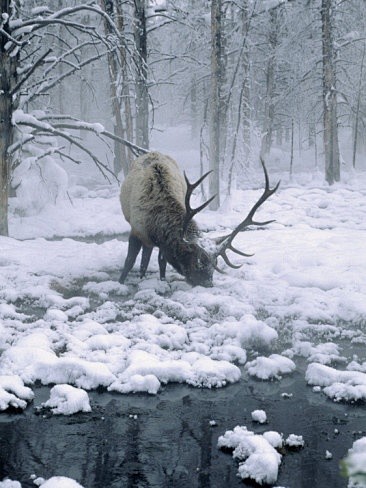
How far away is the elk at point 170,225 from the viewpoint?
6.95 metres

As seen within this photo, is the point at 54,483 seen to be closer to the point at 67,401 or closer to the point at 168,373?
the point at 67,401

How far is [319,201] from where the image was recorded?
15.0 metres

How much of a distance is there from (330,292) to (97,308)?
2.85 m

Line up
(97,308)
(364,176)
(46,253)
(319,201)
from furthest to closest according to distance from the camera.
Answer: (364,176) → (319,201) → (46,253) → (97,308)

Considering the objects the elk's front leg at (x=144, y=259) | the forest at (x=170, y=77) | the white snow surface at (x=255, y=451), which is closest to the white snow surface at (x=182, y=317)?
the elk's front leg at (x=144, y=259)

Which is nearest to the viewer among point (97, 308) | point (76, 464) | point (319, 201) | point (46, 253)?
point (76, 464)

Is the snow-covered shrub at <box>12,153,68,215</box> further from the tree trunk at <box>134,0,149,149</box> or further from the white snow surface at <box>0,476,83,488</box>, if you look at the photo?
the white snow surface at <box>0,476,83,488</box>

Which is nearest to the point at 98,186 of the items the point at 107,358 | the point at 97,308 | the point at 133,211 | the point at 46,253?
the point at 46,253

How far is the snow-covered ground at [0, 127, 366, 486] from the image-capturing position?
4465mm

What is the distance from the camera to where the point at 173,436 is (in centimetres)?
364

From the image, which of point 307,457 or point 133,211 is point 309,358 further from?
point 133,211

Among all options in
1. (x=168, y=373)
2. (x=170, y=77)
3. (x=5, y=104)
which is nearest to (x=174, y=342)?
(x=168, y=373)

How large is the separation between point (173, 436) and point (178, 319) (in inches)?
96.6

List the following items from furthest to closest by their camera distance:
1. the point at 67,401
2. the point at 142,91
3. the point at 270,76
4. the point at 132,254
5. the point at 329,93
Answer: the point at 270,76 → the point at 329,93 → the point at 142,91 → the point at 132,254 → the point at 67,401
